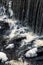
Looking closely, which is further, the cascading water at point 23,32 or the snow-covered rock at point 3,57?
the cascading water at point 23,32

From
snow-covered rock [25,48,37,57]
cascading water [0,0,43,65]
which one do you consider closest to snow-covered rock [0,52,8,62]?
cascading water [0,0,43,65]

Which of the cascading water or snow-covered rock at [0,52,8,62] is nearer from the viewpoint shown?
snow-covered rock at [0,52,8,62]

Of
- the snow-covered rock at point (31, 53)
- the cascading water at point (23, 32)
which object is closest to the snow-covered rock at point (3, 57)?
the cascading water at point (23, 32)

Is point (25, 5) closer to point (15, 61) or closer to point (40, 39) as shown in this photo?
point (40, 39)

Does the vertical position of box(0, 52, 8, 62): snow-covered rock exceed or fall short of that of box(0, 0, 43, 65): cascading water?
it falls short

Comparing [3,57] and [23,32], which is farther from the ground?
[23,32]

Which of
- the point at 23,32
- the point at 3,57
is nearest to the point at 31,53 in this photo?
the point at 3,57

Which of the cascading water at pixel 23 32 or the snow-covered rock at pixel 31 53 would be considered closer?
the snow-covered rock at pixel 31 53

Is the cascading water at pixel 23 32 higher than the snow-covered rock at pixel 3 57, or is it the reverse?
the cascading water at pixel 23 32

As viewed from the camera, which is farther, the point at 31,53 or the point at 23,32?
the point at 23,32

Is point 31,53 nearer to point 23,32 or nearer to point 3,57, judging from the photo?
point 3,57

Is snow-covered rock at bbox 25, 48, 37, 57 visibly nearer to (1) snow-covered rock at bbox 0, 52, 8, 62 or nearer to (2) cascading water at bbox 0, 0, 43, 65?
(2) cascading water at bbox 0, 0, 43, 65

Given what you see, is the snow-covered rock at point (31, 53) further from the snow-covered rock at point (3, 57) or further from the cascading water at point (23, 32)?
the snow-covered rock at point (3, 57)

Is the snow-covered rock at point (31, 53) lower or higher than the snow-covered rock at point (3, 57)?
higher
